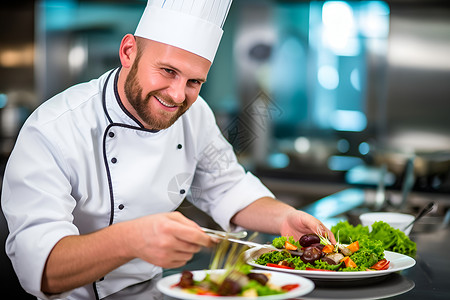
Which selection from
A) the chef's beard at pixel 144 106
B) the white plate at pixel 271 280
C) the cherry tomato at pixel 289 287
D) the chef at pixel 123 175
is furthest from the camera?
the chef's beard at pixel 144 106

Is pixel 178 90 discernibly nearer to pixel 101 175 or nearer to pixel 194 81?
pixel 194 81

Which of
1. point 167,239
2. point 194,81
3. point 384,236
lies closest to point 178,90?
Answer: point 194,81

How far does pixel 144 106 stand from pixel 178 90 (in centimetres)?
12

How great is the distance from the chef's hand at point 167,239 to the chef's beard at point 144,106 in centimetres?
40

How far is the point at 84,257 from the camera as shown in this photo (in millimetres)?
1214

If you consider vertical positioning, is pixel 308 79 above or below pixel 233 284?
above

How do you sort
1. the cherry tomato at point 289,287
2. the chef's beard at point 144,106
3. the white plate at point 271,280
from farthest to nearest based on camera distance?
1. the chef's beard at point 144,106
2. the cherry tomato at point 289,287
3. the white plate at point 271,280

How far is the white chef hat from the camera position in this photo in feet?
4.93

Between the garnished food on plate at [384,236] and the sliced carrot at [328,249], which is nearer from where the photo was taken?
the sliced carrot at [328,249]

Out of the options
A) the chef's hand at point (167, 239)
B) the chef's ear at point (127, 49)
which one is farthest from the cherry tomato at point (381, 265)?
the chef's ear at point (127, 49)

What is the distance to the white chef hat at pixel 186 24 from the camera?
1.50 metres

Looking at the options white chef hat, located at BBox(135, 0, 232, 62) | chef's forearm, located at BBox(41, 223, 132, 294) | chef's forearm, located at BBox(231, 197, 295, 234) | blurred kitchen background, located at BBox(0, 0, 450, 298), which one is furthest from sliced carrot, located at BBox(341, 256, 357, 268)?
blurred kitchen background, located at BBox(0, 0, 450, 298)

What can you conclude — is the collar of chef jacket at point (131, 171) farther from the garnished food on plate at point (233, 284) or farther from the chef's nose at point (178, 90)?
the garnished food on plate at point (233, 284)

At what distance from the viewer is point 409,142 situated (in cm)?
405
